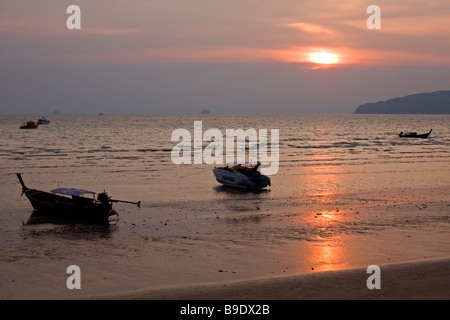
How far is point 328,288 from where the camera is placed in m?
14.3

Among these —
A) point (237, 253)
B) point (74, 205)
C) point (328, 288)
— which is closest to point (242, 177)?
point (74, 205)

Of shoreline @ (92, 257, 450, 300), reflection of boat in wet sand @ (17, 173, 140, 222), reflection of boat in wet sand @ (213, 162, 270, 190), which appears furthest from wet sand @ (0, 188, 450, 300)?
reflection of boat in wet sand @ (213, 162, 270, 190)

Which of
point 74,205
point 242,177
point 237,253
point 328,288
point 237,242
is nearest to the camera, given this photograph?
point 328,288

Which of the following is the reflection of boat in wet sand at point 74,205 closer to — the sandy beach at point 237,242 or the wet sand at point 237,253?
the sandy beach at point 237,242

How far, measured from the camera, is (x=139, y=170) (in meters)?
49.0

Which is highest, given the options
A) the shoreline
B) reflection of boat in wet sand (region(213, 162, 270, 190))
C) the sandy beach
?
reflection of boat in wet sand (region(213, 162, 270, 190))

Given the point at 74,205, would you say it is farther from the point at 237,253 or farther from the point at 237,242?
the point at 237,253

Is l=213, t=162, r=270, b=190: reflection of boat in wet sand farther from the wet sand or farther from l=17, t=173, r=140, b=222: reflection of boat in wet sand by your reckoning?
l=17, t=173, r=140, b=222: reflection of boat in wet sand

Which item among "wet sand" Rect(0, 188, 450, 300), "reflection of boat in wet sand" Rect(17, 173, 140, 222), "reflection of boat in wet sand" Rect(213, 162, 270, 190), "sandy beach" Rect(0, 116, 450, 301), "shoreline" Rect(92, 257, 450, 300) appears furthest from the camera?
"reflection of boat in wet sand" Rect(213, 162, 270, 190)

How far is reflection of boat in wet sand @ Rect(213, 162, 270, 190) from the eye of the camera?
3728 centimetres

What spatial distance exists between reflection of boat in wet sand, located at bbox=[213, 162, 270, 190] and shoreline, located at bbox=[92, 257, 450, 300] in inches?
834

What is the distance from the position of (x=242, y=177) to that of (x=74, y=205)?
48.8ft
